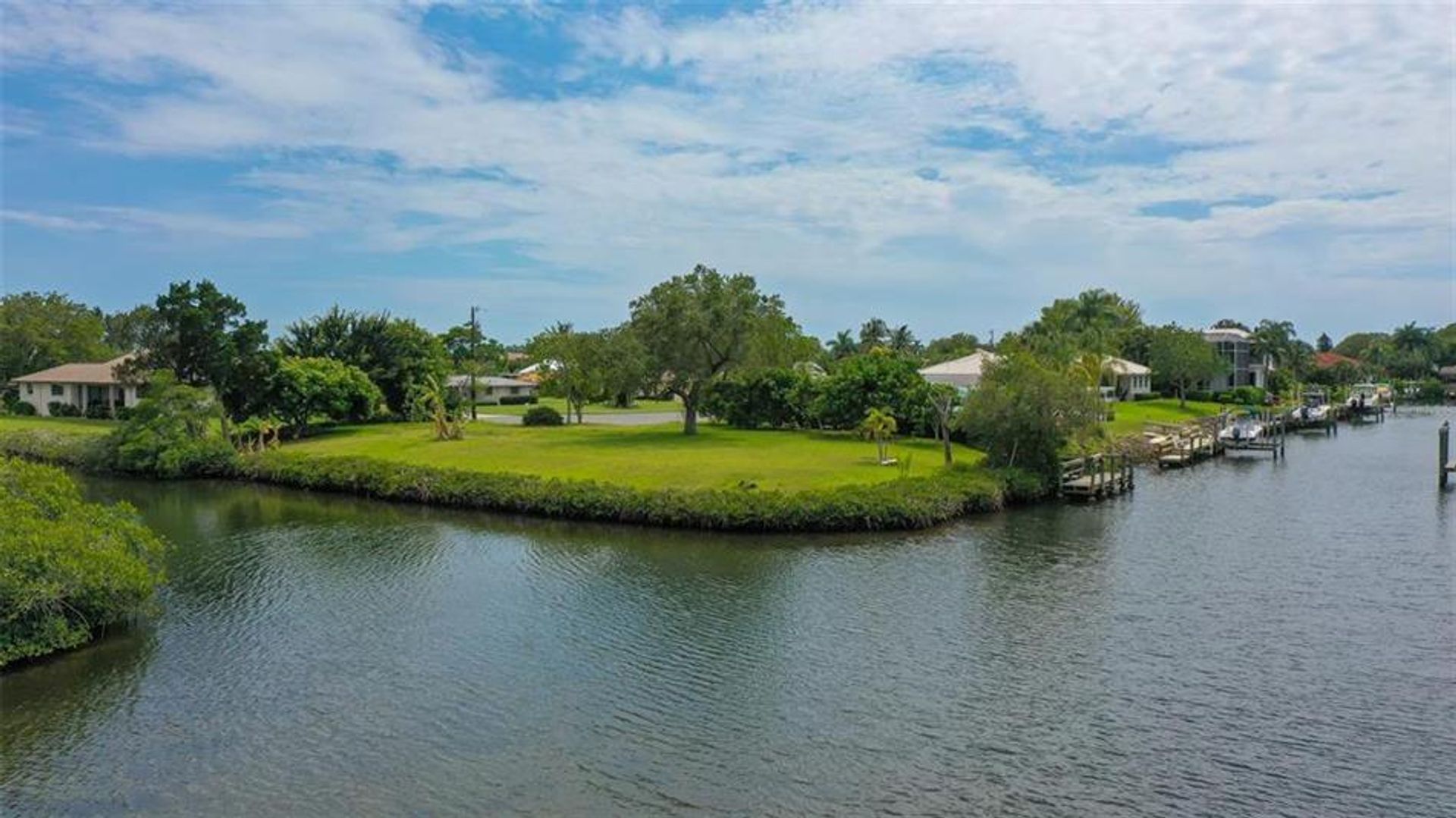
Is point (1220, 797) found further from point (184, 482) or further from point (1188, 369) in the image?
point (1188, 369)

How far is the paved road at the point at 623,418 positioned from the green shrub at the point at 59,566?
139 ft

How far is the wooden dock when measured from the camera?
43.1 meters

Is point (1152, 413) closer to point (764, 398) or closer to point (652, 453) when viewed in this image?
point (764, 398)

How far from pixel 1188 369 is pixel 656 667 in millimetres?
83123

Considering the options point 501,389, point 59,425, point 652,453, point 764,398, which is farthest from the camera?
point 501,389

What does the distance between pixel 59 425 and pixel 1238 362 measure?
4240 inches

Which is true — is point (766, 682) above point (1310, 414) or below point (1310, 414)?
below

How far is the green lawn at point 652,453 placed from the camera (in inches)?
1596

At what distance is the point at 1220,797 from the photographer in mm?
14953

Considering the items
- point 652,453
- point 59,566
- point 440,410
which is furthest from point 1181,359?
point 59,566

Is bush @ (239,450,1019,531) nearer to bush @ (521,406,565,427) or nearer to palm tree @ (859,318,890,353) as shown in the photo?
bush @ (521,406,565,427)

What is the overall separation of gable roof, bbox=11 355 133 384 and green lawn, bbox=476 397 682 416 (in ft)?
90.5

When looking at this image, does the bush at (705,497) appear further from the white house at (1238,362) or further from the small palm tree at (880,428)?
the white house at (1238,362)

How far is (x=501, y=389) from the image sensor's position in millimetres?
98938
